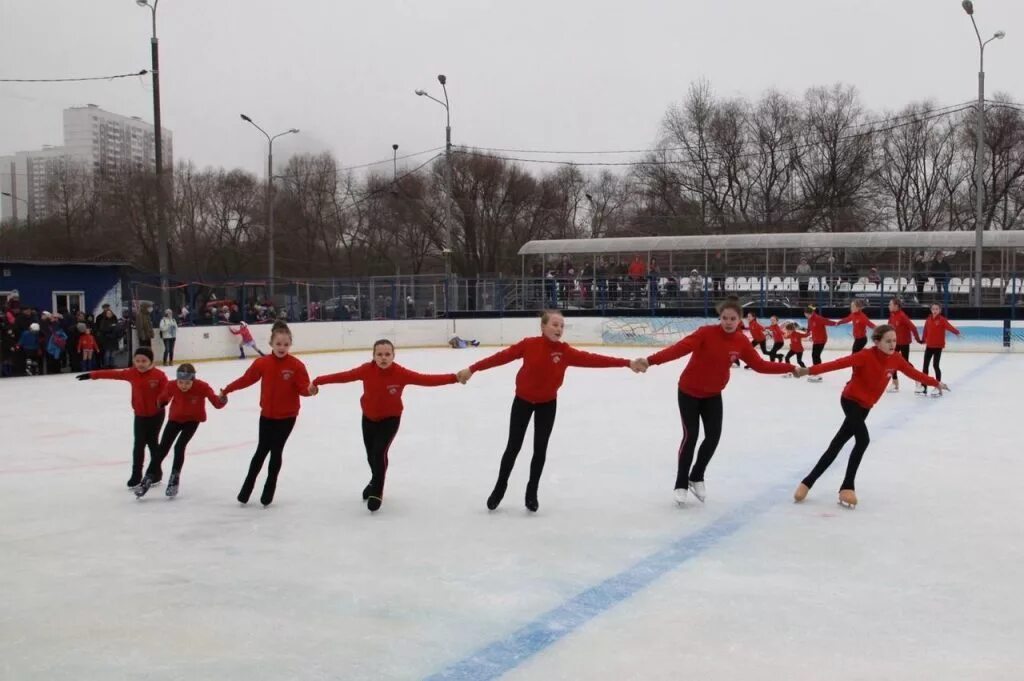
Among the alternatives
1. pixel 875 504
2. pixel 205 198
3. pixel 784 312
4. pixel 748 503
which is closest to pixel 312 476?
pixel 748 503

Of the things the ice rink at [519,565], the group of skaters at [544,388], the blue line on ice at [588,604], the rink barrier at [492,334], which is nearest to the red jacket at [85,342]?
the rink barrier at [492,334]

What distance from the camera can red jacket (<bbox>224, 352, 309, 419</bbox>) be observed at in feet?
19.1

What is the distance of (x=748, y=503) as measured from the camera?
19.7ft

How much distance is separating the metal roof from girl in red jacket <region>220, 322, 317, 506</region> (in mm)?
23175

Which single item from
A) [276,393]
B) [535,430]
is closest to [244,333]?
[276,393]

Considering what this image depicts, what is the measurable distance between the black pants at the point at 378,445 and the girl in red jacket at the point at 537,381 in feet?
2.05

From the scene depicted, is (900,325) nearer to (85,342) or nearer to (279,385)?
(279,385)

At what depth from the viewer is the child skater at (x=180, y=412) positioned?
6.26 metres

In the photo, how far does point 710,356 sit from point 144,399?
13.3ft

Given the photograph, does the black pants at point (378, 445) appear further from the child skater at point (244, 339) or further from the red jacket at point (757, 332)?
the child skater at point (244, 339)

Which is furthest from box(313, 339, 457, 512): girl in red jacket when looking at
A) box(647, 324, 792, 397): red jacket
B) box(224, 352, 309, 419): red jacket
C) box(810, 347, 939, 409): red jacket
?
box(810, 347, 939, 409): red jacket

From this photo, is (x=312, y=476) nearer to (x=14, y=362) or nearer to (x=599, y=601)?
(x=599, y=601)

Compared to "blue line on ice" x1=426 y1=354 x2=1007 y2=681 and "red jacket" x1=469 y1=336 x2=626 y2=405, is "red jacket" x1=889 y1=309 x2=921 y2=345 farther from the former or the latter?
"red jacket" x1=469 y1=336 x2=626 y2=405

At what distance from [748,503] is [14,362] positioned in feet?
50.3
